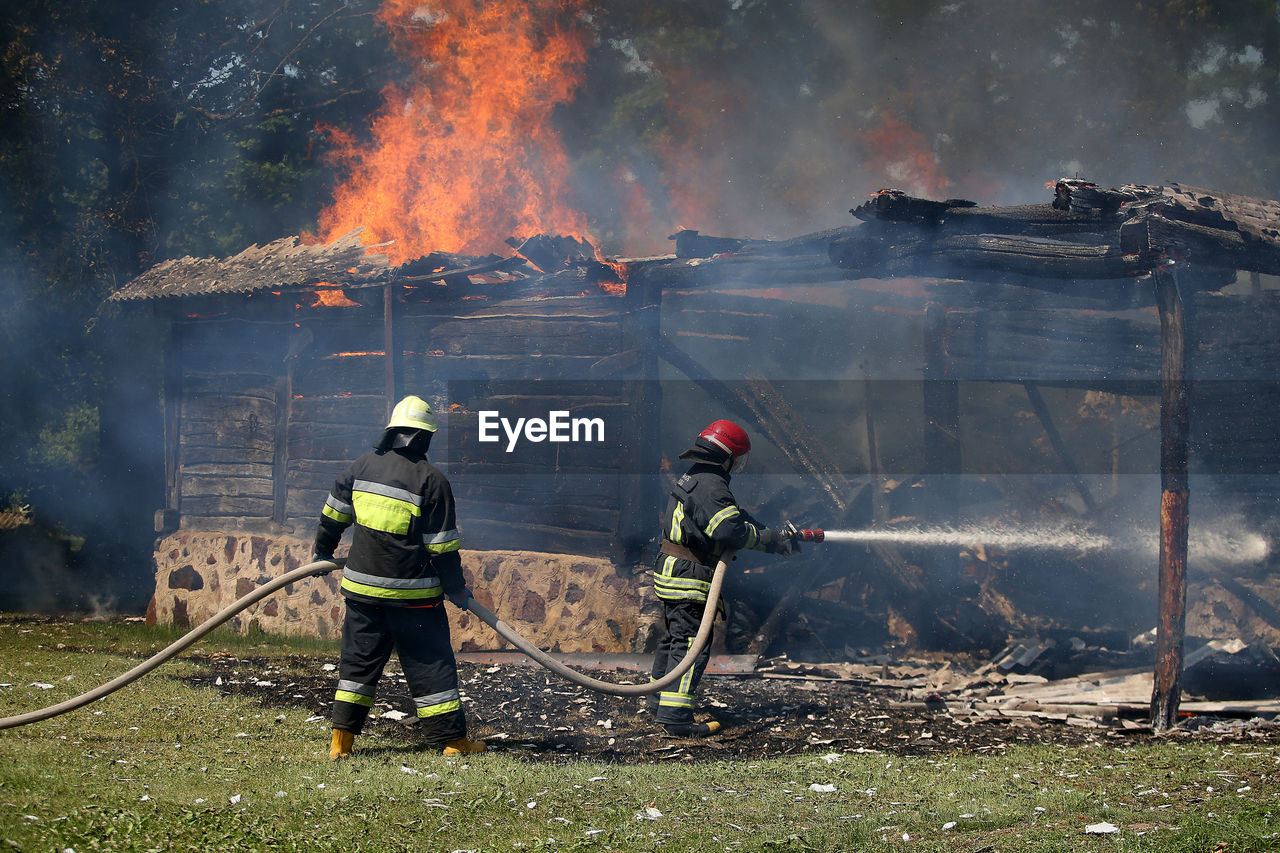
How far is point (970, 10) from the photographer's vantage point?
71.9 feet

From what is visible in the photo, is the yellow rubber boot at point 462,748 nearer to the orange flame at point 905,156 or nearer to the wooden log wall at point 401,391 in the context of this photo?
the wooden log wall at point 401,391

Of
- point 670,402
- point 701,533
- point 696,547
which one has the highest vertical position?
point 670,402

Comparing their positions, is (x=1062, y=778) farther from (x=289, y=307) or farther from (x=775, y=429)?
(x=289, y=307)

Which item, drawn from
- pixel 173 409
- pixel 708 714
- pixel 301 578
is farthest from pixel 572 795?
pixel 173 409

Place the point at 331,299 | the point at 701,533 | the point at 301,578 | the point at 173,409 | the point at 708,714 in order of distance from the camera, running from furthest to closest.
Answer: the point at 173,409 < the point at 331,299 < the point at 708,714 < the point at 701,533 < the point at 301,578

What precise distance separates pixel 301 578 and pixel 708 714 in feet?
10.1

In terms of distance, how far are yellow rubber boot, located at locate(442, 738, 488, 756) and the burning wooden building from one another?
3.61 metres

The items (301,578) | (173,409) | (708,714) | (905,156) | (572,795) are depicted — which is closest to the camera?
(572,795)

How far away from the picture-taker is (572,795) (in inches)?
195

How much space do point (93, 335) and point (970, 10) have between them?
1844cm

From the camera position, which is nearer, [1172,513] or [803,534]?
[1172,513]

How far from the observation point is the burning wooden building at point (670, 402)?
975cm

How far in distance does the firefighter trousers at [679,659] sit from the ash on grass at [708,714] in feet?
0.56

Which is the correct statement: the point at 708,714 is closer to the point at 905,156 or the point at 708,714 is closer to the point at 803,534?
the point at 803,534
